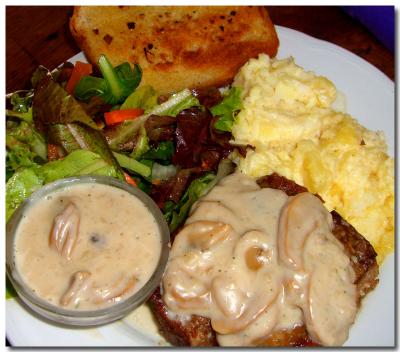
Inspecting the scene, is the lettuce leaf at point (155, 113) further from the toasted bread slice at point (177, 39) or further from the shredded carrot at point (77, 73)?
the shredded carrot at point (77, 73)

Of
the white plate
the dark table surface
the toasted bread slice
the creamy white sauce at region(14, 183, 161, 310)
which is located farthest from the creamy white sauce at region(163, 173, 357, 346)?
the dark table surface

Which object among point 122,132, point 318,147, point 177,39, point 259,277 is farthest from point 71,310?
point 177,39

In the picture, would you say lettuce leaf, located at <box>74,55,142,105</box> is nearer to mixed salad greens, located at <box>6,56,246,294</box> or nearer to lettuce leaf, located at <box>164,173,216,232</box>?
mixed salad greens, located at <box>6,56,246,294</box>

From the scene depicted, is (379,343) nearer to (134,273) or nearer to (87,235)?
(134,273)

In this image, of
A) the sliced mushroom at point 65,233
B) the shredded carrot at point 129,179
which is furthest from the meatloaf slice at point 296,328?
the shredded carrot at point 129,179

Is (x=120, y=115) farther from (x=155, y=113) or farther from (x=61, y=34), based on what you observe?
(x=61, y=34)
